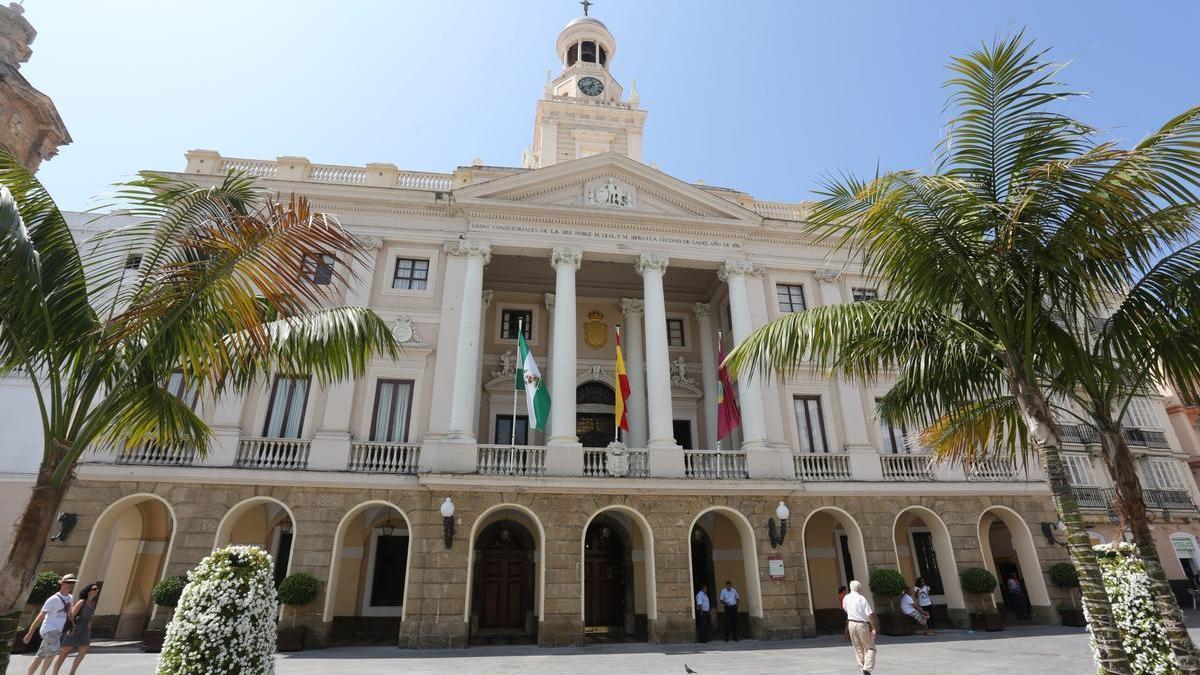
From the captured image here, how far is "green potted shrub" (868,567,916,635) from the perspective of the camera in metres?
15.3

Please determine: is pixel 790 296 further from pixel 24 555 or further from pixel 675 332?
pixel 24 555

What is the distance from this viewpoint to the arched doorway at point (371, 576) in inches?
633

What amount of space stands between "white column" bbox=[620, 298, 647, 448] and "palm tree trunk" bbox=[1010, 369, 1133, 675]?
12937 mm

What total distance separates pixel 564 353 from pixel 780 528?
7569 millimetres

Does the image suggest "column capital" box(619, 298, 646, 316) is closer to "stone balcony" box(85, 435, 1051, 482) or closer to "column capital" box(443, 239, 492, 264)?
"column capital" box(443, 239, 492, 264)

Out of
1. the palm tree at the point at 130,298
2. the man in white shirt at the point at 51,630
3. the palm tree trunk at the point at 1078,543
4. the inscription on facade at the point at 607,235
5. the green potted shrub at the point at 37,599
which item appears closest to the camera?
the palm tree at the point at 130,298

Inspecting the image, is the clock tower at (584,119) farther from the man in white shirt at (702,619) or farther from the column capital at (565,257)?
the man in white shirt at (702,619)

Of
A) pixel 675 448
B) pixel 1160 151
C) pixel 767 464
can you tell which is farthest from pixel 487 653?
pixel 1160 151

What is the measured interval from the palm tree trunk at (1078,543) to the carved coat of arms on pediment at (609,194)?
46.0 feet

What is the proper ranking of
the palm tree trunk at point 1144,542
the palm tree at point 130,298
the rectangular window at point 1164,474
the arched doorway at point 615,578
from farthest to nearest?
the rectangular window at point 1164,474, the arched doorway at point 615,578, the palm tree trunk at point 1144,542, the palm tree at point 130,298

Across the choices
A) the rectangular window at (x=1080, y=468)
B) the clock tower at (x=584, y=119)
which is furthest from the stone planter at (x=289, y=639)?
the rectangular window at (x=1080, y=468)

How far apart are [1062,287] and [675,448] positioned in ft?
34.7

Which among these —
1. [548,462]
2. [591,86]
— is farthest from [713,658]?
[591,86]

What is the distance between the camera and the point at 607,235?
19094 millimetres
